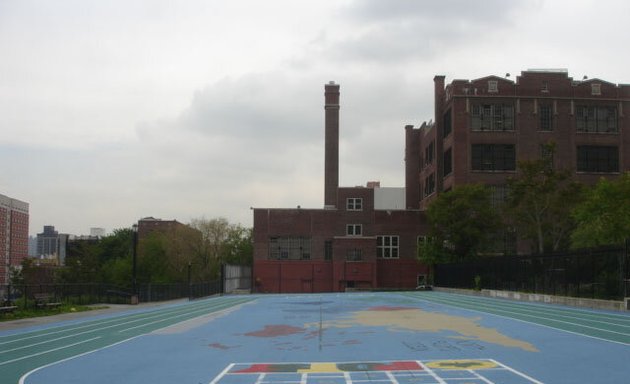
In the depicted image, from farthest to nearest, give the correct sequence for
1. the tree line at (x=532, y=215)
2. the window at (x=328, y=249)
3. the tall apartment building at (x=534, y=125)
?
the window at (x=328, y=249) < the tall apartment building at (x=534, y=125) < the tree line at (x=532, y=215)

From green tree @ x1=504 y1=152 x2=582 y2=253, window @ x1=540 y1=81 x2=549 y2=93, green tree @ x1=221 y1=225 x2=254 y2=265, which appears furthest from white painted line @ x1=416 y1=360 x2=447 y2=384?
green tree @ x1=221 y1=225 x2=254 y2=265

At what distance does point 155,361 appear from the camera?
1478 cm

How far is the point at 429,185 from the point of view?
84625 mm

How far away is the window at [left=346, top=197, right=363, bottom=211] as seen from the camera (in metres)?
80.5

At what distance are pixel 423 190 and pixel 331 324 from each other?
218 ft

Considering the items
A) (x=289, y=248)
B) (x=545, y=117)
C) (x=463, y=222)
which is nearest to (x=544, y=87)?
(x=545, y=117)

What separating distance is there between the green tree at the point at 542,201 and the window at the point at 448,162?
15.8 m

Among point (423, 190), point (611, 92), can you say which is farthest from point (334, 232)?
point (611, 92)

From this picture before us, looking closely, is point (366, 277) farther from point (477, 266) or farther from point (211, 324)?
point (211, 324)

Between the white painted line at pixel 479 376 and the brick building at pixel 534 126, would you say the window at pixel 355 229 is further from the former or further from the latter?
the white painted line at pixel 479 376

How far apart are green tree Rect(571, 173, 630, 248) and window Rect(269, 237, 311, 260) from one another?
38.5 m

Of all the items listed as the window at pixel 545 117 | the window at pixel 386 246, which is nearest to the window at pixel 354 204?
the window at pixel 386 246

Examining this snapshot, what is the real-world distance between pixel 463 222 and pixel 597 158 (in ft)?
66.2

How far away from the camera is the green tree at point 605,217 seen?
4044cm
